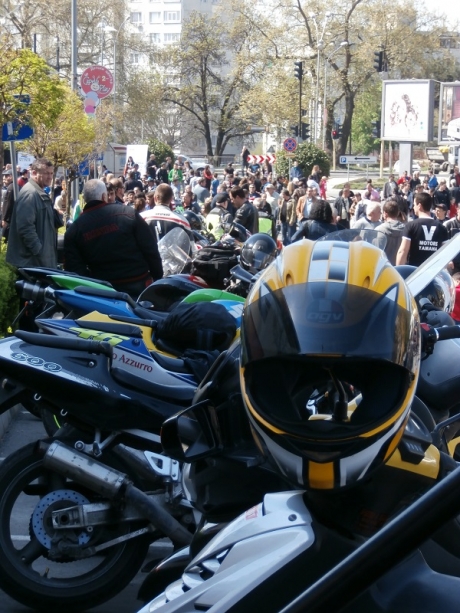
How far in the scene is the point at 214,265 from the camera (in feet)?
21.5

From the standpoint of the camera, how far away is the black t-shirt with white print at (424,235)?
373 inches

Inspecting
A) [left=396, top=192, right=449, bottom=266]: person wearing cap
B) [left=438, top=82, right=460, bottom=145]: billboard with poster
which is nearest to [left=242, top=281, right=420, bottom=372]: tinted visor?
[left=396, top=192, right=449, bottom=266]: person wearing cap

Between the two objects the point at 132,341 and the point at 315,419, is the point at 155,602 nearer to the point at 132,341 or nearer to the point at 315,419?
the point at 315,419

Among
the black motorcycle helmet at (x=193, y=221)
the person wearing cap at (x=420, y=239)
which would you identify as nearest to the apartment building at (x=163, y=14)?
the black motorcycle helmet at (x=193, y=221)

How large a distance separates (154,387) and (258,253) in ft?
7.83

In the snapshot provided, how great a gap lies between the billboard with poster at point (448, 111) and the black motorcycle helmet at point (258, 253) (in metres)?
48.8

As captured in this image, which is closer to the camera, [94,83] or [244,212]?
[244,212]

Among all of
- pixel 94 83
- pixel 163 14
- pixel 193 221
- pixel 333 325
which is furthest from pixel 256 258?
A: pixel 163 14

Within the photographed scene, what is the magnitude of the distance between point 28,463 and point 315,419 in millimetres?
2069

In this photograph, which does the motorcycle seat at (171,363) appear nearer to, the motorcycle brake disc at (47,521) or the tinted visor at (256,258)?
the motorcycle brake disc at (47,521)

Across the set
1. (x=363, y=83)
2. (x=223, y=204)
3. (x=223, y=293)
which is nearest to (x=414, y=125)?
(x=363, y=83)

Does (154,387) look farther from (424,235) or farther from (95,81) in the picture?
(95,81)

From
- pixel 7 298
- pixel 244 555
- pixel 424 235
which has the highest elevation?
pixel 244 555

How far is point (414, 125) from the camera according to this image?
51.4 metres
